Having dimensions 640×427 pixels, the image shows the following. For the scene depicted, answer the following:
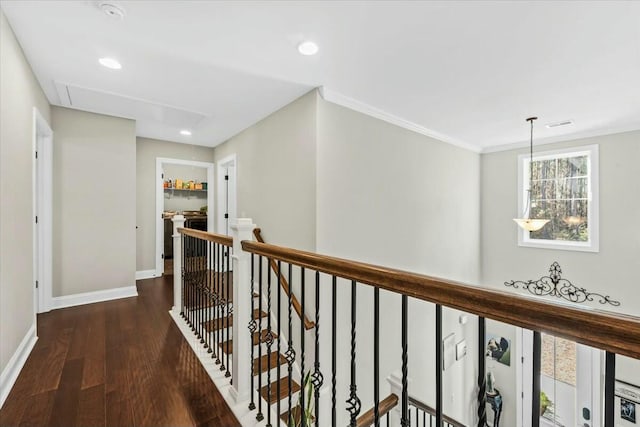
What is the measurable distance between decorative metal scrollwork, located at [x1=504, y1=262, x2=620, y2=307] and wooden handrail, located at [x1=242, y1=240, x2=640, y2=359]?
15.9 ft

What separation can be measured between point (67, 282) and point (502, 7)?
Result: 487 centimetres

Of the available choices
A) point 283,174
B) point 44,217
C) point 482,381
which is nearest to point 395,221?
point 283,174

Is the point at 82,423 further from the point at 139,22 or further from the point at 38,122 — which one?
the point at 38,122

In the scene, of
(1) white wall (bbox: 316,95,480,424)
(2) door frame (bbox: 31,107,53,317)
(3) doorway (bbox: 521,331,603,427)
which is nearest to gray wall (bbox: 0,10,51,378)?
(2) door frame (bbox: 31,107,53,317)

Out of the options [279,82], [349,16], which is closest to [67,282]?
[279,82]

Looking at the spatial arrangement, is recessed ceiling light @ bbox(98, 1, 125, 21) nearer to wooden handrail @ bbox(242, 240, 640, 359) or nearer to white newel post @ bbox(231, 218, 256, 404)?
white newel post @ bbox(231, 218, 256, 404)

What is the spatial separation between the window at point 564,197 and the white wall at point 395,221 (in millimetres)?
874

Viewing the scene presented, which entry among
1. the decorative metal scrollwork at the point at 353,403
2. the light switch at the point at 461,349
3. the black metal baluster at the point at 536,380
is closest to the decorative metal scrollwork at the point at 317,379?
the decorative metal scrollwork at the point at 353,403

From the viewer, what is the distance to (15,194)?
2.00 meters

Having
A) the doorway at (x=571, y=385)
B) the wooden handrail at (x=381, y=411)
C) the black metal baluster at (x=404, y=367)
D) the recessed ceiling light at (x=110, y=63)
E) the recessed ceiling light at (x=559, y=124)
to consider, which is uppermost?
the recessed ceiling light at (x=110, y=63)

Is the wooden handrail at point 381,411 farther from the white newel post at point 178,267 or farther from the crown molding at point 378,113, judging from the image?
the crown molding at point 378,113

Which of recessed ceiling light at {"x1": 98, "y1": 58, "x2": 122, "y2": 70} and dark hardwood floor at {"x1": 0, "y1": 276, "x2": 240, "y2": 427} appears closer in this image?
dark hardwood floor at {"x1": 0, "y1": 276, "x2": 240, "y2": 427}

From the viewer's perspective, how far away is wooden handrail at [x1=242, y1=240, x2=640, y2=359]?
49cm

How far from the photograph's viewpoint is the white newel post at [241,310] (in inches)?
66.9
